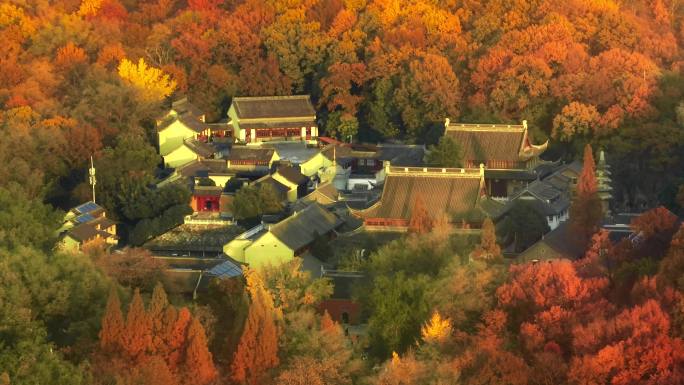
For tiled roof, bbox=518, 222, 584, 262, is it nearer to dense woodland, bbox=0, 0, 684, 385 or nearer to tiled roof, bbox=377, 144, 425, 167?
dense woodland, bbox=0, 0, 684, 385

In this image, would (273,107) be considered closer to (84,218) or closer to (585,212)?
(84,218)

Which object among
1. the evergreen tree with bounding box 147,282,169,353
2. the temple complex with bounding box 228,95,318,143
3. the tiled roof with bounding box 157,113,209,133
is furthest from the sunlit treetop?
the evergreen tree with bounding box 147,282,169,353

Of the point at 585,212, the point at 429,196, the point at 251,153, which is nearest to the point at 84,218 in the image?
the point at 251,153

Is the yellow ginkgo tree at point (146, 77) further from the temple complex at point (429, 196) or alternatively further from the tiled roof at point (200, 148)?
the temple complex at point (429, 196)

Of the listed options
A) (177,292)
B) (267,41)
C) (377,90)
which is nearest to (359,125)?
(377,90)

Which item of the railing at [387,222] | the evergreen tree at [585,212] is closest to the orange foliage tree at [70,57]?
the railing at [387,222]

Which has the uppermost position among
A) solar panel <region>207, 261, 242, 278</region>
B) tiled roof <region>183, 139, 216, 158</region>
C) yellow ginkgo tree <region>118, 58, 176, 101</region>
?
solar panel <region>207, 261, 242, 278</region>
